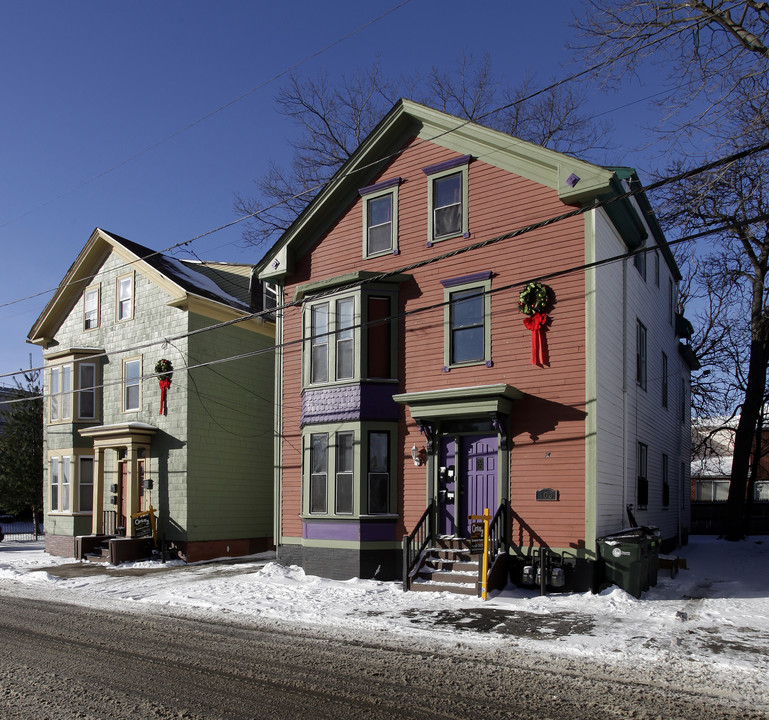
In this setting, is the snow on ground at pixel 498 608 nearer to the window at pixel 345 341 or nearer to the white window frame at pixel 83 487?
the window at pixel 345 341

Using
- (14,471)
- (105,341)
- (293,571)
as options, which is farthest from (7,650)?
(14,471)

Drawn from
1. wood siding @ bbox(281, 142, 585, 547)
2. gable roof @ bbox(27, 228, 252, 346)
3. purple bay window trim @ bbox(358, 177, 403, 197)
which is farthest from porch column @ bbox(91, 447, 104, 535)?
purple bay window trim @ bbox(358, 177, 403, 197)

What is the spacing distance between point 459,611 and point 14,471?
2816 cm

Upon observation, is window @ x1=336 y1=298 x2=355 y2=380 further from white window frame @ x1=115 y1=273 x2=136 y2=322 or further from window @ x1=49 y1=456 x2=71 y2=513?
window @ x1=49 y1=456 x2=71 y2=513

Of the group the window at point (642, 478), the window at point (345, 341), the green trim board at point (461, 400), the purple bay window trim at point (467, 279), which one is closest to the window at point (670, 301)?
the window at point (642, 478)

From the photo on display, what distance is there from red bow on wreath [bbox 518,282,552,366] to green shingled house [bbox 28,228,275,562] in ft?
30.2

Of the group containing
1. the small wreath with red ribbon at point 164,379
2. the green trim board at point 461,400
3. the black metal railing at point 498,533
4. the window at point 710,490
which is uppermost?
the small wreath with red ribbon at point 164,379

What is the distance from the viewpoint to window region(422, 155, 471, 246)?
649 inches

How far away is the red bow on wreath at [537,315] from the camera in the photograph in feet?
48.8

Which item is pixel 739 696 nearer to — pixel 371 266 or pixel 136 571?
pixel 371 266

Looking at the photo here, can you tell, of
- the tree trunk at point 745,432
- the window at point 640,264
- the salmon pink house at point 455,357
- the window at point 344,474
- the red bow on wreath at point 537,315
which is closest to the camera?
the salmon pink house at point 455,357

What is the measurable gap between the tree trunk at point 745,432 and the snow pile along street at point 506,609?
7127 mm

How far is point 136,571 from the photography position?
19.5 meters

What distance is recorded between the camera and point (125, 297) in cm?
2431
